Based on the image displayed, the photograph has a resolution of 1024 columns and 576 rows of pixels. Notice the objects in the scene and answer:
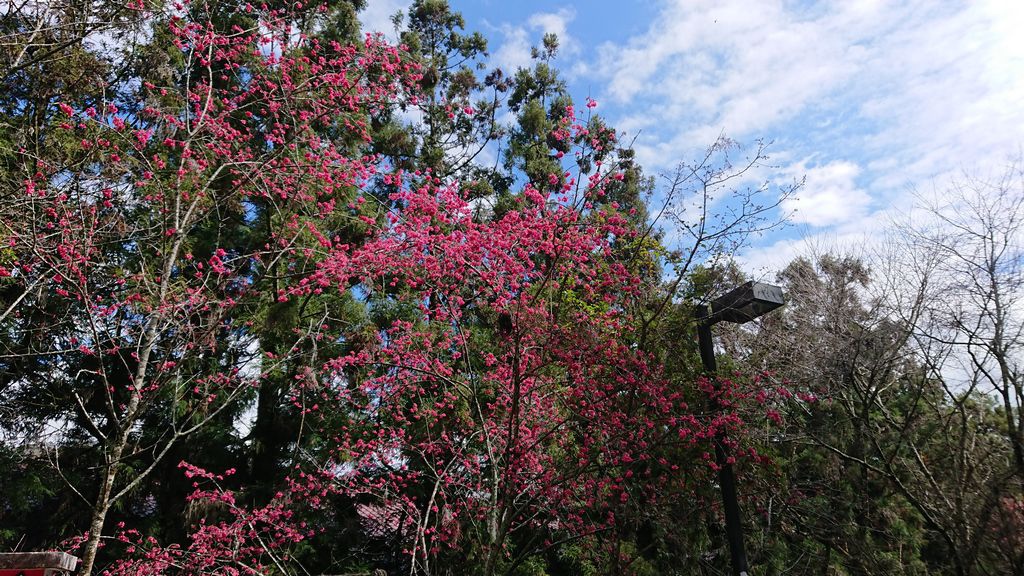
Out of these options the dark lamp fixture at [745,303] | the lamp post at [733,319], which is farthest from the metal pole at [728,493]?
the dark lamp fixture at [745,303]

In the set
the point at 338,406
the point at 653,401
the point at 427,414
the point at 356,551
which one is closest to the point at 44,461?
the point at 338,406

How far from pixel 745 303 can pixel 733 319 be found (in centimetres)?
42

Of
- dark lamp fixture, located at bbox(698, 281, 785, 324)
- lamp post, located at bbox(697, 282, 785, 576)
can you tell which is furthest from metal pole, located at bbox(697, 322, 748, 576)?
dark lamp fixture, located at bbox(698, 281, 785, 324)

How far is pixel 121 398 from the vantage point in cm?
992

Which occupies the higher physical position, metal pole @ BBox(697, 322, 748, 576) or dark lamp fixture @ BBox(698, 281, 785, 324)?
dark lamp fixture @ BBox(698, 281, 785, 324)

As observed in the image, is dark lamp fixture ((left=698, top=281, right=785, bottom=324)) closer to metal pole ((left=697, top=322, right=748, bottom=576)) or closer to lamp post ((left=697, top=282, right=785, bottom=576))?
lamp post ((left=697, top=282, right=785, bottom=576))

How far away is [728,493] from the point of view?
6355mm

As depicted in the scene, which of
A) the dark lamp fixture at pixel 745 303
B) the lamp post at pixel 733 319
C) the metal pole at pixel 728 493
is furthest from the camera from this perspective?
the dark lamp fixture at pixel 745 303

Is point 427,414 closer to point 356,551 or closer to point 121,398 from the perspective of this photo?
point 356,551

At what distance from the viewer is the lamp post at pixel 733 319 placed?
607 centimetres

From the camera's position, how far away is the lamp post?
19.9 feet

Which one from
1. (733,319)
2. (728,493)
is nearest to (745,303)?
(733,319)

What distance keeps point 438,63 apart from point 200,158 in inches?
402

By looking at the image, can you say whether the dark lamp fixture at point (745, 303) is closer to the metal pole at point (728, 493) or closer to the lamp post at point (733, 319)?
the lamp post at point (733, 319)
